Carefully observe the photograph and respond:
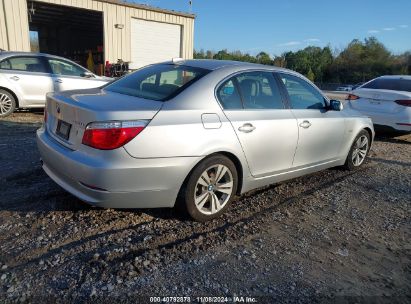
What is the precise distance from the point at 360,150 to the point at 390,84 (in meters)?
3.65

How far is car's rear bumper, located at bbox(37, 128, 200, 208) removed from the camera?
3008 millimetres

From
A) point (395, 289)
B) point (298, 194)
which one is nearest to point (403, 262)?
point (395, 289)

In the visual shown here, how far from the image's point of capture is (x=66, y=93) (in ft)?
12.3

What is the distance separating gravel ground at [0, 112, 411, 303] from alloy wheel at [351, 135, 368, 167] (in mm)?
1155

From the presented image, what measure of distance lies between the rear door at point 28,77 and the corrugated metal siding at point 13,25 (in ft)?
16.6

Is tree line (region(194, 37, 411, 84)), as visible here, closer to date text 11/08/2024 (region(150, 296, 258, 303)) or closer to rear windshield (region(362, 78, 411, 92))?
rear windshield (region(362, 78, 411, 92))

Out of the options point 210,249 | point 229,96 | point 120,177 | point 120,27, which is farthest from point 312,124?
point 120,27

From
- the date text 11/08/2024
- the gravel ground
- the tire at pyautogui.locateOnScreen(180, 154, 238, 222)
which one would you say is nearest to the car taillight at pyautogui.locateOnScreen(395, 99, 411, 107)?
the gravel ground

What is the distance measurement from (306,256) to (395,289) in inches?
28.2

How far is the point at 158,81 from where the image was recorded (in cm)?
393

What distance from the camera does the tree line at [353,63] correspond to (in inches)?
2889

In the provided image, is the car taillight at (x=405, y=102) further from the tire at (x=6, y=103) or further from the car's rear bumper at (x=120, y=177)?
the tire at (x=6, y=103)

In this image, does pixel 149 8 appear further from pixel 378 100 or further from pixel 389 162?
pixel 389 162

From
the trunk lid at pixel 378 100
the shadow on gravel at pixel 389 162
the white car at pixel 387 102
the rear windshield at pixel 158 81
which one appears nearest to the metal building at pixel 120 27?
the white car at pixel 387 102
